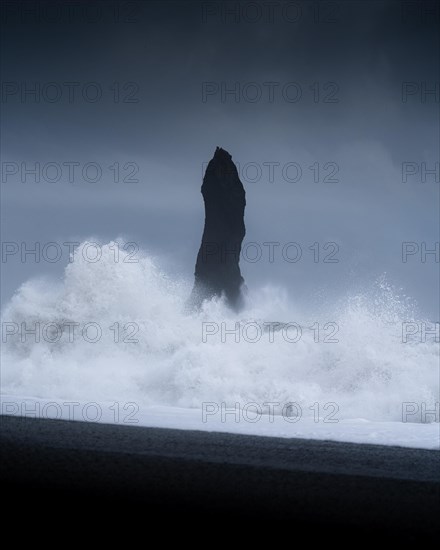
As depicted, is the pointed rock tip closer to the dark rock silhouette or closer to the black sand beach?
the dark rock silhouette

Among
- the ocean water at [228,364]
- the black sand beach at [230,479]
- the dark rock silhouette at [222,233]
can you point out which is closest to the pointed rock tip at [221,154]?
the dark rock silhouette at [222,233]

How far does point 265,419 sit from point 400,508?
31.2 ft

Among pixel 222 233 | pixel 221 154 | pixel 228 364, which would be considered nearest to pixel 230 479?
pixel 228 364

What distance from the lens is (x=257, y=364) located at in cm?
2028

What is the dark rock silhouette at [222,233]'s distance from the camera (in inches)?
1389

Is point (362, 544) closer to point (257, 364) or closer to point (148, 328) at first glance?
point (257, 364)

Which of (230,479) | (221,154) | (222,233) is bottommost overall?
(230,479)

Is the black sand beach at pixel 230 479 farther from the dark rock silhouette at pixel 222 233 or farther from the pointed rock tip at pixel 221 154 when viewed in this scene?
the pointed rock tip at pixel 221 154

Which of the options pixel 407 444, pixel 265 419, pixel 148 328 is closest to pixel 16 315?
pixel 148 328

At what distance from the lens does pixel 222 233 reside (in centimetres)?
3662

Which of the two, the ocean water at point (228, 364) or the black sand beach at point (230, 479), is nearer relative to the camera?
the black sand beach at point (230, 479)

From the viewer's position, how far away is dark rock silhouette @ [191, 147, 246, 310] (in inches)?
1389

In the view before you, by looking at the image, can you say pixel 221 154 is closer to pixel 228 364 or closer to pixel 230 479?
pixel 228 364

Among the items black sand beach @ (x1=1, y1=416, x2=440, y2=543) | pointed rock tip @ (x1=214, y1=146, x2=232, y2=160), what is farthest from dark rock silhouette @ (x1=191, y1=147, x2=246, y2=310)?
black sand beach @ (x1=1, y1=416, x2=440, y2=543)
